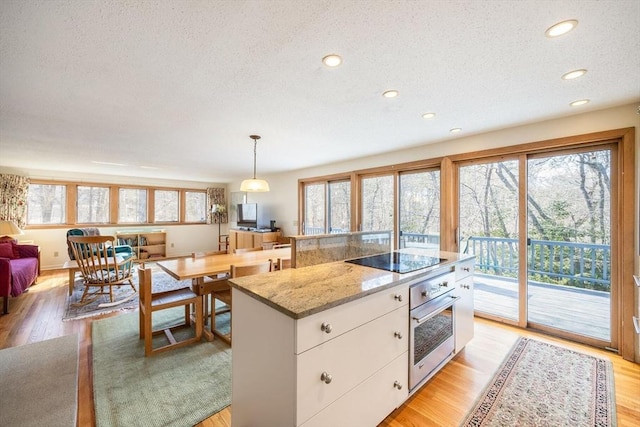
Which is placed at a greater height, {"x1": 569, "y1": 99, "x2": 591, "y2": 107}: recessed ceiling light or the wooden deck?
{"x1": 569, "y1": 99, "x2": 591, "y2": 107}: recessed ceiling light

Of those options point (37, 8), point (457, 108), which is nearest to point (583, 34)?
point (457, 108)

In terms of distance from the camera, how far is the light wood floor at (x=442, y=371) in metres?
1.78

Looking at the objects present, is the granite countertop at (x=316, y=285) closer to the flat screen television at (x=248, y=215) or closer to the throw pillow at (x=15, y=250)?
the throw pillow at (x=15, y=250)

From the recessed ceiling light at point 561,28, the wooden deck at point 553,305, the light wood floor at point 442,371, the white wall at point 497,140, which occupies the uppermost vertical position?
the recessed ceiling light at point 561,28

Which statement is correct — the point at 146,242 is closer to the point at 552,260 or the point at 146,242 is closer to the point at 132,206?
the point at 132,206

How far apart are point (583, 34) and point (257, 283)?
234cm

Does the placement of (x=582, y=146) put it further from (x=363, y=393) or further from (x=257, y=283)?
(x=257, y=283)

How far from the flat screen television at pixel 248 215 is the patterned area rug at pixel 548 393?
6.15 metres

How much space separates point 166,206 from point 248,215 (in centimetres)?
264

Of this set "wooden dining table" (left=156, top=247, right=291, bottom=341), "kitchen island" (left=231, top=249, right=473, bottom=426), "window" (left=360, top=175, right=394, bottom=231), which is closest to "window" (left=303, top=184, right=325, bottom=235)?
"window" (left=360, top=175, right=394, bottom=231)

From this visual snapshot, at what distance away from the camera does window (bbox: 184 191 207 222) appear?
8.30 meters

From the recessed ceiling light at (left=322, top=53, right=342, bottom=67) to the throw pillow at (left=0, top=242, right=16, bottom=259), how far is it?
5.94 m

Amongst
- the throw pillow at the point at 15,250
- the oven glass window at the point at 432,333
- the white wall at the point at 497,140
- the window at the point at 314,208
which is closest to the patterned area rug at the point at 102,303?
the throw pillow at the point at 15,250

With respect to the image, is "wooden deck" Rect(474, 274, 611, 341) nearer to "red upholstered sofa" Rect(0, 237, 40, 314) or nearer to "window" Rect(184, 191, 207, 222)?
"red upholstered sofa" Rect(0, 237, 40, 314)
